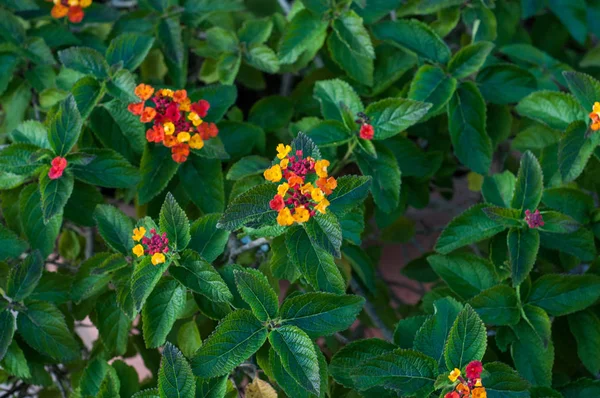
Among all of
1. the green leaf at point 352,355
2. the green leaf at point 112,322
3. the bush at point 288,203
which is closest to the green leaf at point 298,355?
the bush at point 288,203

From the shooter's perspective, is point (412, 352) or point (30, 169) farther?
point (30, 169)

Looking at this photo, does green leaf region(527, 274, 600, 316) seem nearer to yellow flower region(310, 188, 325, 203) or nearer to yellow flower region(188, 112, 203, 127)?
yellow flower region(310, 188, 325, 203)

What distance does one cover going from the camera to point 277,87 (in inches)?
73.7

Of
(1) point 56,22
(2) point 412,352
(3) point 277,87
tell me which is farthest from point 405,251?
(1) point 56,22

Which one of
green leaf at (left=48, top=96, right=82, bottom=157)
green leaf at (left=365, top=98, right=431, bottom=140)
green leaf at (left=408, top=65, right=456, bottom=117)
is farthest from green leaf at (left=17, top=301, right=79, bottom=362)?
green leaf at (left=408, top=65, right=456, bottom=117)

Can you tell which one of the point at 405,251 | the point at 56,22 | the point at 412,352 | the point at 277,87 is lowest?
the point at 405,251

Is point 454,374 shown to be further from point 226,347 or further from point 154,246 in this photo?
point 154,246

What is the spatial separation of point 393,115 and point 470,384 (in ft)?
1.52

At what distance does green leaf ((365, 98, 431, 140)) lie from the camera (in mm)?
1154

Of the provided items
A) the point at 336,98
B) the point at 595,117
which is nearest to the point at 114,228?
the point at 336,98

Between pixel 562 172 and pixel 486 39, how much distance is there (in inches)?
13.9

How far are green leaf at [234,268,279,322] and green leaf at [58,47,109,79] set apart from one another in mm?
473

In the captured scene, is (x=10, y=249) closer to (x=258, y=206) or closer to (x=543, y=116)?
(x=258, y=206)

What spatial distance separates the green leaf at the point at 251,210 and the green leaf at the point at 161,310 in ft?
0.52
